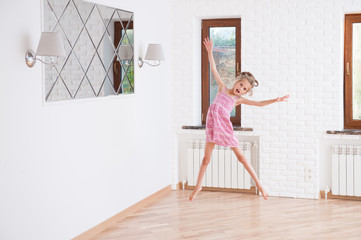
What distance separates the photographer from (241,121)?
7090 millimetres

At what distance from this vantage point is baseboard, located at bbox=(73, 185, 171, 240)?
5.21 m

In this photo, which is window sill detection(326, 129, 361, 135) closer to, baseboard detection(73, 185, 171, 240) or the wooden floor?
the wooden floor

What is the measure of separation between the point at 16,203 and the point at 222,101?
1.94m

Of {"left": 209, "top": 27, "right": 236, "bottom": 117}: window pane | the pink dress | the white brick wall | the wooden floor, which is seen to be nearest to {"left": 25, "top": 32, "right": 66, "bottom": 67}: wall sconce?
the pink dress

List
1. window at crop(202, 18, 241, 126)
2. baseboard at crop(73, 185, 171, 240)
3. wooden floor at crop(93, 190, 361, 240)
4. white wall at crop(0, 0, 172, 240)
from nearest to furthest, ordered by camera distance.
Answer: white wall at crop(0, 0, 172, 240), baseboard at crop(73, 185, 171, 240), wooden floor at crop(93, 190, 361, 240), window at crop(202, 18, 241, 126)

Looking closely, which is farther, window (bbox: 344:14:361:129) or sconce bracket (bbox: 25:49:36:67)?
window (bbox: 344:14:361:129)

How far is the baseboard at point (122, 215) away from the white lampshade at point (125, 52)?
172cm

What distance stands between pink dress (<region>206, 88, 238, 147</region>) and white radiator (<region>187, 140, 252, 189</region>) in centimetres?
233

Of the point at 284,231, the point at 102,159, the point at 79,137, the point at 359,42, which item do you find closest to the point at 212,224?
the point at 284,231

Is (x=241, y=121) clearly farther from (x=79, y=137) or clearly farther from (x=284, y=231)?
(x=79, y=137)

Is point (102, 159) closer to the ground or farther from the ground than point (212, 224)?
farther from the ground

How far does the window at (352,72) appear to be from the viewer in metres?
6.70

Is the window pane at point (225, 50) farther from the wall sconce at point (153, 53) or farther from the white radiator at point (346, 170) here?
the white radiator at point (346, 170)

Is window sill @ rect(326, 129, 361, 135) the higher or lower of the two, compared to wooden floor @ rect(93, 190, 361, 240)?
higher
